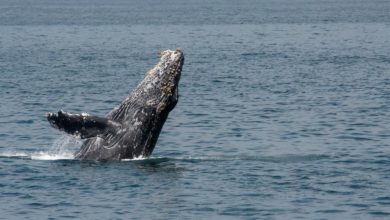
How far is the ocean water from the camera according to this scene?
26125mm

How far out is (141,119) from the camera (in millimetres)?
28875

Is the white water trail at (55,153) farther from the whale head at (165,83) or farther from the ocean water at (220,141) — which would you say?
the whale head at (165,83)

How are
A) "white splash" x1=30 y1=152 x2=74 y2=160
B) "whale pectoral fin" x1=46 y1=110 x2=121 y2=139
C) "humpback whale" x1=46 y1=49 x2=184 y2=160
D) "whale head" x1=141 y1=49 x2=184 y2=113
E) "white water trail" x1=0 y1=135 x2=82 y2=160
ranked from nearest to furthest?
"whale pectoral fin" x1=46 y1=110 x2=121 y2=139
"humpback whale" x1=46 y1=49 x2=184 y2=160
"whale head" x1=141 y1=49 x2=184 y2=113
"white splash" x1=30 y1=152 x2=74 y2=160
"white water trail" x1=0 y1=135 x2=82 y2=160

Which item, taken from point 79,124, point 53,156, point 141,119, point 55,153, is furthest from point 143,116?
point 55,153

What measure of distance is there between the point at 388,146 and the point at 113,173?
446 inches

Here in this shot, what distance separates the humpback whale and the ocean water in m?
0.43

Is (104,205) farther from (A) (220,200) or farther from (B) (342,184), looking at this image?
(B) (342,184)

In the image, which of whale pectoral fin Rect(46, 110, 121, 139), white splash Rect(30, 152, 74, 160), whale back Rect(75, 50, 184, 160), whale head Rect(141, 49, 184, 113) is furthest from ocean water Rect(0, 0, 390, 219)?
whale head Rect(141, 49, 184, 113)

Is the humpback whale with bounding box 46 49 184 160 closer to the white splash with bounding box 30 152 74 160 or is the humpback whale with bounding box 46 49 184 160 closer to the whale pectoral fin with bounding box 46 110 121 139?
the whale pectoral fin with bounding box 46 110 121 139

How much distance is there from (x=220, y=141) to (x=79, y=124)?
10.6 meters

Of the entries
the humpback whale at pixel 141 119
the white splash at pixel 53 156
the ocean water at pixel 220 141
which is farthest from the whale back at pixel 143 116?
the white splash at pixel 53 156

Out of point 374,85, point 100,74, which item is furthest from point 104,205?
point 100,74

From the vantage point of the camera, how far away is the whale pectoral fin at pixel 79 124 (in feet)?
88.4

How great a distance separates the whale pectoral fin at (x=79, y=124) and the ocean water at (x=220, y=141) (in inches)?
45.1
